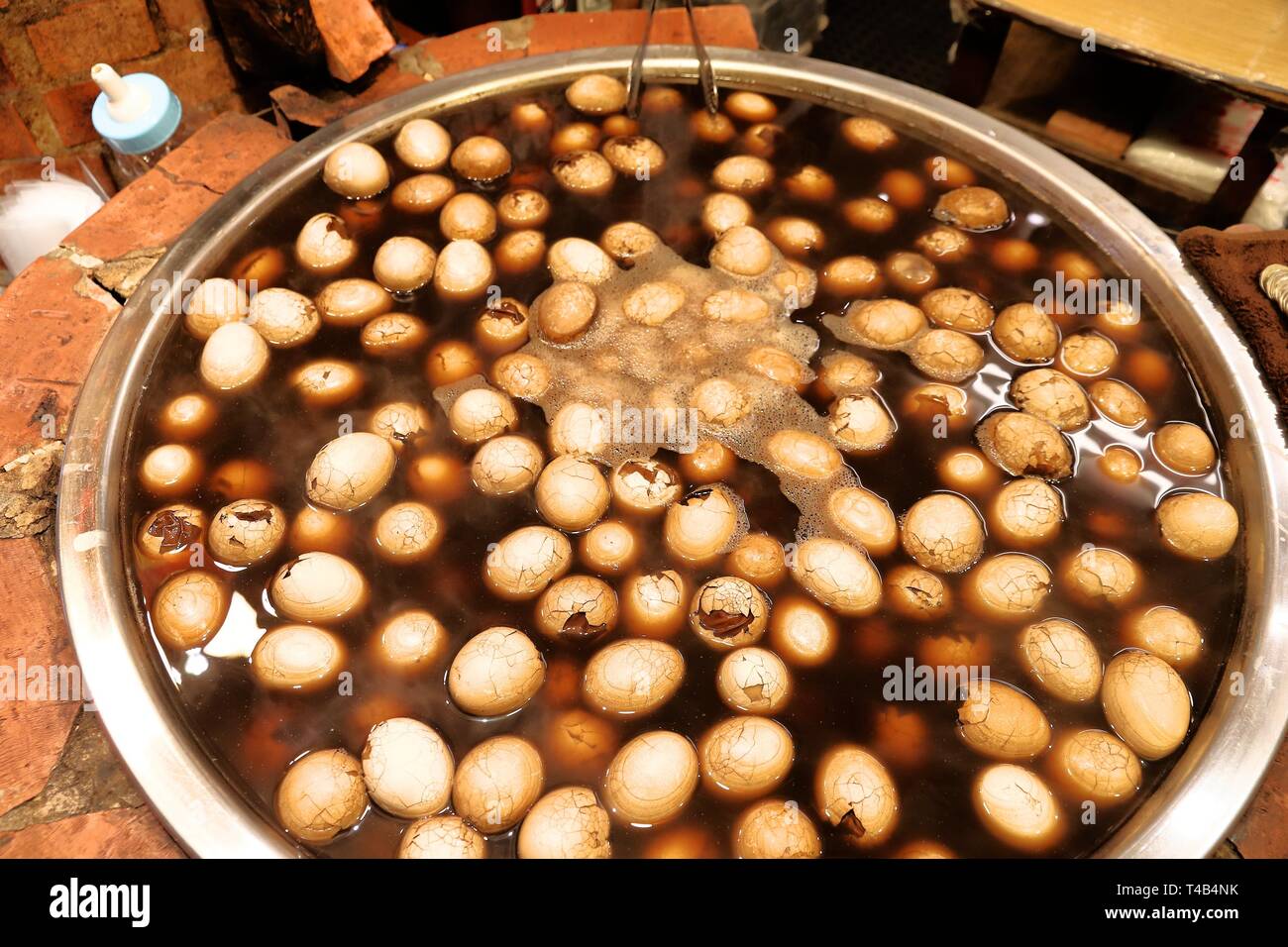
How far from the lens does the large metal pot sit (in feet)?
4.33

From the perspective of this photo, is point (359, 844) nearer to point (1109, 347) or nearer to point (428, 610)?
point (428, 610)

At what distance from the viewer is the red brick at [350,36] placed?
7.43 ft

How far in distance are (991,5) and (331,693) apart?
8.26 feet

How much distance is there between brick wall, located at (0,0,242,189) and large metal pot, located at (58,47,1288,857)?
1.91 feet

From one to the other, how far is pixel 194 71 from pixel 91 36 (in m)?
0.24

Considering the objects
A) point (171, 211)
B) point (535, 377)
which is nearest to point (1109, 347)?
point (535, 377)

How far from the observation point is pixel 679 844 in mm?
1372

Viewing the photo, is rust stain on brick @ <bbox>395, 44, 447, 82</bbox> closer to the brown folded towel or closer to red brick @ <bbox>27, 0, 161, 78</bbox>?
red brick @ <bbox>27, 0, 161, 78</bbox>

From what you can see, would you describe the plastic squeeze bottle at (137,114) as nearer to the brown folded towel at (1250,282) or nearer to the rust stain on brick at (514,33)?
the rust stain on brick at (514,33)

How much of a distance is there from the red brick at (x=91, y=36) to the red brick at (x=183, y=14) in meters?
0.04

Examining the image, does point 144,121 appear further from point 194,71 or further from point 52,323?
point 52,323

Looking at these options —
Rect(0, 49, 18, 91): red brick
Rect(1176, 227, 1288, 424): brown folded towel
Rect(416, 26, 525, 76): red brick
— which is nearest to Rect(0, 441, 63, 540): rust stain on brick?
Rect(0, 49, 18, 91): red brick

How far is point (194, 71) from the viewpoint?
2.39 metres

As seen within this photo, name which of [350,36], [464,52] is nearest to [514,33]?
[464,52]
